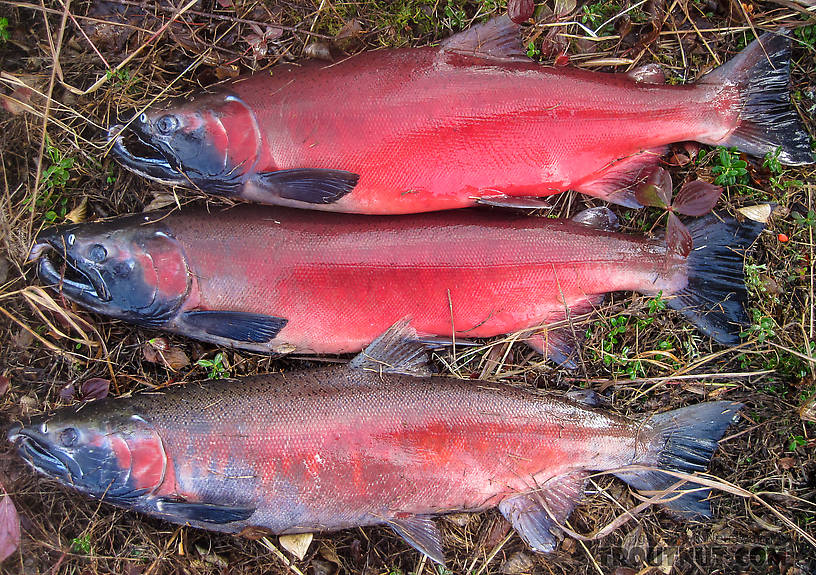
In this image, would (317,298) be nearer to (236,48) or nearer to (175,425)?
(175,425)

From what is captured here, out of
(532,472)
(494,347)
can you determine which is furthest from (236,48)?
(532,472)

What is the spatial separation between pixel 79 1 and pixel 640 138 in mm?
3585

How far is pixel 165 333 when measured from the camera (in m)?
3.56

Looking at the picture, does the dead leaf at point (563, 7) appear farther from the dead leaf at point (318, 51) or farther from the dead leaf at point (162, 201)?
the dead leaf at point (162, 201)

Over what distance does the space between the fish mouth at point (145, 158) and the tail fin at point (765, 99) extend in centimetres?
321

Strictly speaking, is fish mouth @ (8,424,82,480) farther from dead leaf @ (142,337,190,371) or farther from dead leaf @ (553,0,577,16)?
dead leaf @ (553,0,577,16)

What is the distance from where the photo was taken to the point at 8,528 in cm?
325

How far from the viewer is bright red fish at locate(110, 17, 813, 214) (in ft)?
10.4

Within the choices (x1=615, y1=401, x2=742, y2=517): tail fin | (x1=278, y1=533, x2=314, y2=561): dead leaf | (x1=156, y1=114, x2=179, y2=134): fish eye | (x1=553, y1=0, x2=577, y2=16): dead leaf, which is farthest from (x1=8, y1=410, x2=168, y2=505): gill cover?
(x1=553, y1=0, x2=577, y2=16): dead leaf

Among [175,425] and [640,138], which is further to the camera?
[640,138]

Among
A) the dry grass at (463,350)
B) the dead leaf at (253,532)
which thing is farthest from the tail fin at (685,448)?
the dead leaf at (253,532)

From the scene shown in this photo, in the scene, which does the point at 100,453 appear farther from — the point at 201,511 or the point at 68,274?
the point at 68,274

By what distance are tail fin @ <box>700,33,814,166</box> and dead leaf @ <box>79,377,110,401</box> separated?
4.05 m

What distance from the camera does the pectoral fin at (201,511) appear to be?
3.06 metres
